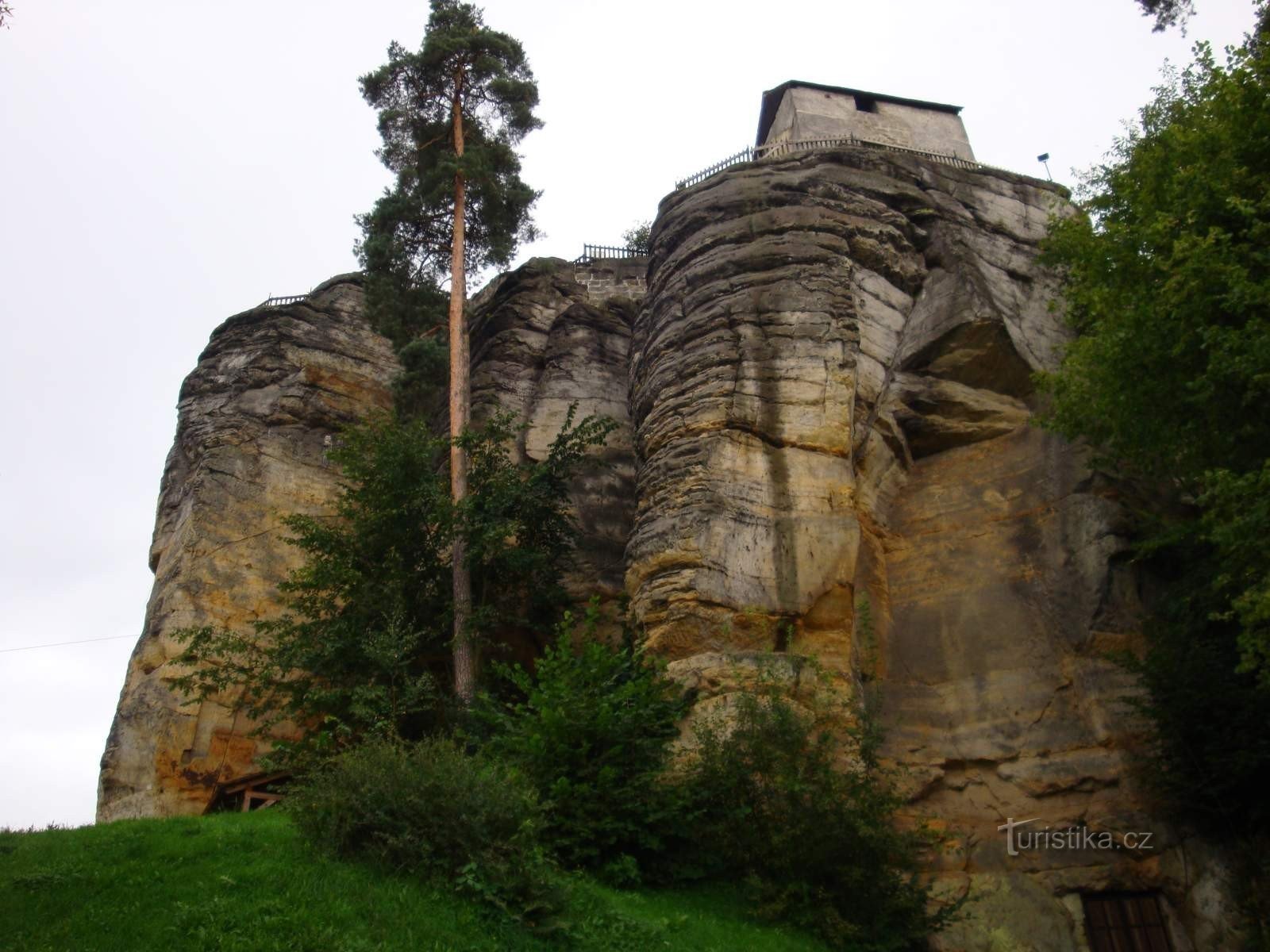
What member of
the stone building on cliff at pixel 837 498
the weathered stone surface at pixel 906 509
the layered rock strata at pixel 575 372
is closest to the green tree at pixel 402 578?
the layered rock strata at pixel 575 372

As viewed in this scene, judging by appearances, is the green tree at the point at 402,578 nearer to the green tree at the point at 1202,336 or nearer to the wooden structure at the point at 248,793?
the wooden structure at the point at 248,793

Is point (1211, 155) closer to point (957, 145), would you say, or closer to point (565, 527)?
point (565, 527)

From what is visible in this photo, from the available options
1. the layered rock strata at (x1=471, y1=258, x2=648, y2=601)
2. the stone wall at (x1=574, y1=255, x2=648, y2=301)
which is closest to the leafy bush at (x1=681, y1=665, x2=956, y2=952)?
the layered rock strata at (x1=471, y1=258, x2=648, y2=601)

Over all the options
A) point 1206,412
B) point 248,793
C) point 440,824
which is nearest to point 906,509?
point 1206,412

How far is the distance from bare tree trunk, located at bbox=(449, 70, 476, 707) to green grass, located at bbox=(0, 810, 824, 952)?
17.8 ft

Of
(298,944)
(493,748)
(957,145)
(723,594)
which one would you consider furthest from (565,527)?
(957,145)

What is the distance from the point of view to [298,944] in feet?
30.2

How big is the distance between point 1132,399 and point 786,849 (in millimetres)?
8226

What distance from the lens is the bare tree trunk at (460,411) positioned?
17906 mm

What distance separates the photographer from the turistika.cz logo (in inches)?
603

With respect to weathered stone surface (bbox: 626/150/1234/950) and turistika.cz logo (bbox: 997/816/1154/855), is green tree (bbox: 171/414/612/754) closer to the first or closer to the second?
weathered stone surface (bbox: 626/150/1234/950)

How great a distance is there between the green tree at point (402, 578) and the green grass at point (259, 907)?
17.8 feet

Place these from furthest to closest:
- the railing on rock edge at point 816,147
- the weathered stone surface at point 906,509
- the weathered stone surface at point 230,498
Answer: the railing on rock edge at point 816,147 < the weathered stone surface at point 230,498 < the weathered stone surface at point 906,509

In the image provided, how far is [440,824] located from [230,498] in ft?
52.8
